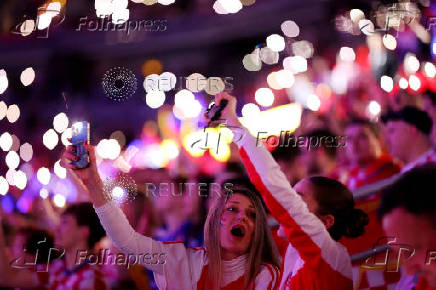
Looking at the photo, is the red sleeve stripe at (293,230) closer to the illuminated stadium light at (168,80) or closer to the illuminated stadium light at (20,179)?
the illuminated stadium light at (168,80)

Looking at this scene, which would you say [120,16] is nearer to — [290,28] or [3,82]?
[3,82]

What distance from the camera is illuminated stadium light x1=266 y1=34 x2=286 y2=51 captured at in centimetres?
402

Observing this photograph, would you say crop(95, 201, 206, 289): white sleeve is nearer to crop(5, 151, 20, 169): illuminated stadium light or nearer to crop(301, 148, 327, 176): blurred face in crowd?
crop(301, 148, 327, 176): blurred face in crowd

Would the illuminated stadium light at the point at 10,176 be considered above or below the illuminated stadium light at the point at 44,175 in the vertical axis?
below

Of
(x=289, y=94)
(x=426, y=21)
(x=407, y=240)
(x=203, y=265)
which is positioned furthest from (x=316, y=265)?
(x=289, y=94)

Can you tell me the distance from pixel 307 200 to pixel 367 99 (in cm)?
115

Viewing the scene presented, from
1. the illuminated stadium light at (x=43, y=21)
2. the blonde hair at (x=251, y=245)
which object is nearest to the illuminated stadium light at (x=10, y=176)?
the illuminated stadium light at (x=43, y=21)

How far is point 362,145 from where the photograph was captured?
8.38 feet

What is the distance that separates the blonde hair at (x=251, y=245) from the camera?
6.18 ft

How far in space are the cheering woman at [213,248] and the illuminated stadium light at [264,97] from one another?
9.16 feet

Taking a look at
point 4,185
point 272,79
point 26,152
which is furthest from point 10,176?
point 272,79

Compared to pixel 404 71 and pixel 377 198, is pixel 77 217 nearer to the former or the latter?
pixel 377 198

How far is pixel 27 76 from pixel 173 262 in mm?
2352

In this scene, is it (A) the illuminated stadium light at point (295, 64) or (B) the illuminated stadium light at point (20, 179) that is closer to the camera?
(A) the illuminated stadium light at point (295, 64)
